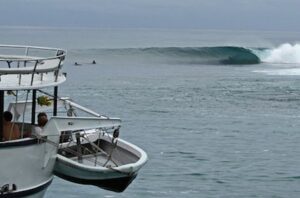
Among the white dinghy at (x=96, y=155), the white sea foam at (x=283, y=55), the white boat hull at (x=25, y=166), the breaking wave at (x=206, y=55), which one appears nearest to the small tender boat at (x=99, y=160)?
the white dinghy at (x=96, y=155)

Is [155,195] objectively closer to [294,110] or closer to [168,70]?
[294,110]

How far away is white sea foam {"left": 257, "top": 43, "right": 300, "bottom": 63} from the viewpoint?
102037 millimetres

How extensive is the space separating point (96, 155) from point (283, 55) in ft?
292

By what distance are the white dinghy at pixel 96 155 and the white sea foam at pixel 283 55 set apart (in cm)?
8512

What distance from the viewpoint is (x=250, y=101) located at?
4544cm

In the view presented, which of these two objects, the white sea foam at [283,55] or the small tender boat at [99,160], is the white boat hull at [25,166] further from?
the white sea foam at [283,55]

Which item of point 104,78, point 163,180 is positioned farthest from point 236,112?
point 104,78

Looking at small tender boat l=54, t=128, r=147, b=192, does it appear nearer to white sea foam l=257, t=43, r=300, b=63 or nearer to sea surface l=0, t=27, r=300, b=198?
sea surface l=0, t=27, r=300, b=198

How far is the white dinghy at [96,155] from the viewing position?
50.7 ft

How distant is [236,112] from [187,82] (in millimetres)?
20198

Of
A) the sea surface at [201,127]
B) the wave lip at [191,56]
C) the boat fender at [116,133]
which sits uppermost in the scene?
the boat fender at [116,133]

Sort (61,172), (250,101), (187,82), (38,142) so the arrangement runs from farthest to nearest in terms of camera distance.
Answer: (187,82)
(250,101)
(61,172)
(38,142)

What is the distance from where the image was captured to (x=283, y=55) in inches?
4085

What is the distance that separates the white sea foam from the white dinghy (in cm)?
8512
